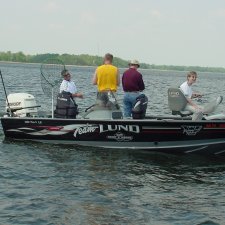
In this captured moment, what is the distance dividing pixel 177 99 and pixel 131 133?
56.2 inches

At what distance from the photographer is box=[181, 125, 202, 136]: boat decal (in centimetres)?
1134

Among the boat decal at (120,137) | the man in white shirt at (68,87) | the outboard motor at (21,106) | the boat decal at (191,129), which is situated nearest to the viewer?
→ the boat decal at (191,129)

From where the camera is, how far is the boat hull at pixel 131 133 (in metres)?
11.4

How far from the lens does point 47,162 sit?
10.6 m

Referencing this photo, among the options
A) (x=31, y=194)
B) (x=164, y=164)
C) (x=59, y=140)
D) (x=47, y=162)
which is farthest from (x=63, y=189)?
(x=59, y=140)

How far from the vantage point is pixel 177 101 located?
1185cm

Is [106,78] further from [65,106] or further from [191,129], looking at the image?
[191,129]

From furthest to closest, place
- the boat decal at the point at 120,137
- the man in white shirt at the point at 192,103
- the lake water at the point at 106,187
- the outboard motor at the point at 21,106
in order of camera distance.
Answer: the outboard motor at the point at 21,106, the boat decal at the point at 120,137, the man in white shirt at the point at 192,103, the lake water at the point at 106,187

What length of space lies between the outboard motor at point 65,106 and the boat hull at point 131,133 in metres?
0.37

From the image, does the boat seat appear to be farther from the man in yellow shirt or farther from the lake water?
Answer: the man in yellow shirt

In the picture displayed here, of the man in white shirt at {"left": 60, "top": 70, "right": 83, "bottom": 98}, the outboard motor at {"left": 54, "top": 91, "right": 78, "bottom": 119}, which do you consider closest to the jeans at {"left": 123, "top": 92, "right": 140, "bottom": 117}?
the man in white shirt at {"left": 60, "top": 70, "right": 83, "bottom": 98}

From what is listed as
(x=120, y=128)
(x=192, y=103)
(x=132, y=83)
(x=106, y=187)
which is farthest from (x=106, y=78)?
(x=106, y=187)

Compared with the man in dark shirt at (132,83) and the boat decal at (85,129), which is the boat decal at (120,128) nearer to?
the boat decal at (85,129)

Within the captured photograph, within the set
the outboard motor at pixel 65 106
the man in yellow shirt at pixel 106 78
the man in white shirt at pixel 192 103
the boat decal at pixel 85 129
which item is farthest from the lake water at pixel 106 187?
the man in yellow shirt at pixel 106 78
